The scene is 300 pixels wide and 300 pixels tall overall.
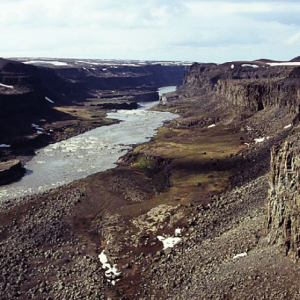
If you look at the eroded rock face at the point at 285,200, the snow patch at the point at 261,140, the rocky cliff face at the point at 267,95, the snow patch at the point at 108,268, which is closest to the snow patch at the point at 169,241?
the snow patch at the point at 108,268

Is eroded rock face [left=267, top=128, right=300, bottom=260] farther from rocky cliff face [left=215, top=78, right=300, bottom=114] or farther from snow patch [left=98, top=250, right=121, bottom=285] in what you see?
rocky cliff face [left=215, top=78, right=300, bottom=114]

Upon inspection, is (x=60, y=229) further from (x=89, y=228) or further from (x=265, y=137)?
(x=265, y=137)

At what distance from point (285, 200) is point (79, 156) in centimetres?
7018

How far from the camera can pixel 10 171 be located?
285 ft

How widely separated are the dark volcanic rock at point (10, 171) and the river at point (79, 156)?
153 cm

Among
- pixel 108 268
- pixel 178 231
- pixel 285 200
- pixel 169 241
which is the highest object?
pixel 285 200

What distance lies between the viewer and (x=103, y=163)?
9762cm

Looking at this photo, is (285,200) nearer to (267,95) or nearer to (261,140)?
(261,140)

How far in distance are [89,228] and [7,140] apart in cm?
6409

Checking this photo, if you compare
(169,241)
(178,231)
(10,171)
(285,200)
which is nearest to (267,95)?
(10,171)

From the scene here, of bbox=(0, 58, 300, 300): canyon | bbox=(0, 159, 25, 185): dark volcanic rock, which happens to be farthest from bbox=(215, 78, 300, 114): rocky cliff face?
bbox=(0, 159, 25, 185): dark volcanic rock

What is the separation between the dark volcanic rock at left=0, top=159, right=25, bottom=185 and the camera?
3327 inches

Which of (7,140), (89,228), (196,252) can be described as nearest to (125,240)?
(89,228)

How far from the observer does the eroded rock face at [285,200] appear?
3925cm
